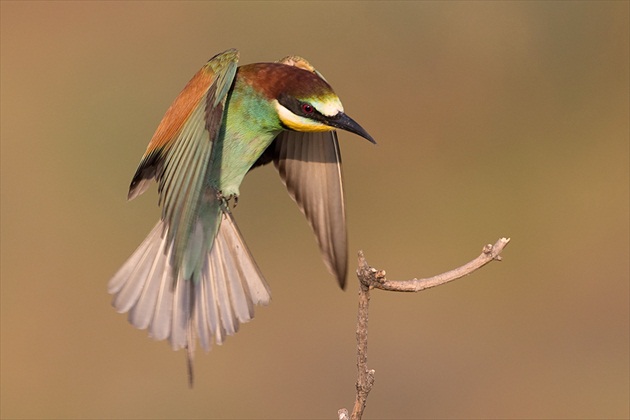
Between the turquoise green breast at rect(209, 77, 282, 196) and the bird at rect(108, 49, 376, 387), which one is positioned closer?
the bird at rect(108, 49, 376, 387)

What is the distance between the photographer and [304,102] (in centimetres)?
385

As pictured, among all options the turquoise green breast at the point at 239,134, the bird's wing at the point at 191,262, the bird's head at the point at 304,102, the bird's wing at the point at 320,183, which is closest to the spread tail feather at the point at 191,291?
the bird's wing at the point at 191,262

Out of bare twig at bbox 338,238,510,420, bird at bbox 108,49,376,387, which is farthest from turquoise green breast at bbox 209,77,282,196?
bare twig at bbox 338,238,510,420

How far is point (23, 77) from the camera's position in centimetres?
746

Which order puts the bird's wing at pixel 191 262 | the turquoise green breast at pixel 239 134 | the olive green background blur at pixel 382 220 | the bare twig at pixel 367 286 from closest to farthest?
the bare twig at pixel 367 286
the bird's wing at pixel 191 262
the turquoise green breast at pixel 239 134
the olive green background blur at pixel 382 220

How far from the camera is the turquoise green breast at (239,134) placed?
3.96m

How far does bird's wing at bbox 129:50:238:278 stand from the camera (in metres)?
3.60

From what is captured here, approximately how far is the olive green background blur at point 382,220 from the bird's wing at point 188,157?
83.8 inches

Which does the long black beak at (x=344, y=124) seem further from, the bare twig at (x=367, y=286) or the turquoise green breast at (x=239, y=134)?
the bare twig at (x=367, y=286)

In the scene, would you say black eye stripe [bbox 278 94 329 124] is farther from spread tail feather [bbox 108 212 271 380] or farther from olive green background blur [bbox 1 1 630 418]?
olive green background blur [bbox 1 1 630 418]

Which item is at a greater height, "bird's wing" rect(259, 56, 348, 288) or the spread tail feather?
"bird's wing" rect(259, 56, 348, 288)

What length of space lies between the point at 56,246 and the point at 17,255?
0.20 meters

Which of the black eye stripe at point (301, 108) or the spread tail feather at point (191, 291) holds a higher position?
the black eye stripe at point (301, 108)

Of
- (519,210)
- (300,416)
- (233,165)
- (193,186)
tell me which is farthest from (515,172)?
(193,186)
